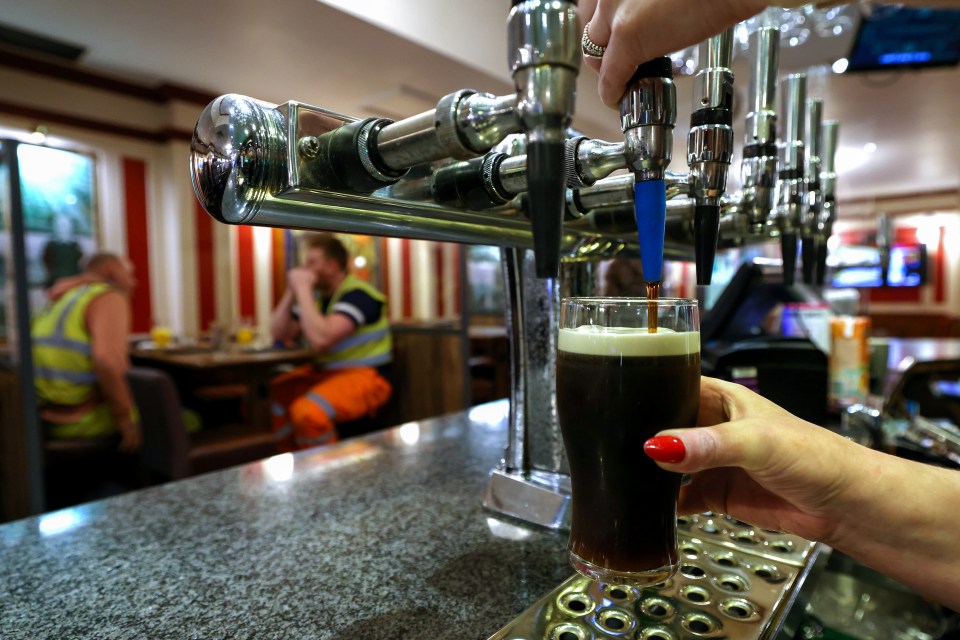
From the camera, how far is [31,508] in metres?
2.18

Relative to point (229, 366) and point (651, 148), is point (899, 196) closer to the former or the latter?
point (229, 366)

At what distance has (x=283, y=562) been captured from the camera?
0.71m

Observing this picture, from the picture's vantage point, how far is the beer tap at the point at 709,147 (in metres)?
0.58

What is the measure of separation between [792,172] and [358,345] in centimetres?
285

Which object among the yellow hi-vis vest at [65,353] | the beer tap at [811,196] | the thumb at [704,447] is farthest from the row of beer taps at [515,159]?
the yellow hi-vis vest at [65,353]

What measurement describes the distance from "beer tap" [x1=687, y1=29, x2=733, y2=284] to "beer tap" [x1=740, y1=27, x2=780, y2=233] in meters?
0.19

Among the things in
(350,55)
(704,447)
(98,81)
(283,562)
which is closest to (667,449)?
(704,447)

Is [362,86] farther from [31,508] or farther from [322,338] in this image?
[31,508]

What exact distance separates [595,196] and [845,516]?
0.43m

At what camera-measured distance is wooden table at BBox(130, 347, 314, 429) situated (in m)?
3.61

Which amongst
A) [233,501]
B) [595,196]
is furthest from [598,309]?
[233,501]

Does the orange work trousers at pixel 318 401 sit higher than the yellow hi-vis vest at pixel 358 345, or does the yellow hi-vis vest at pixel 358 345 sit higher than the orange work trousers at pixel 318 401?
the yellow hi-vis vest at pixel 358 345

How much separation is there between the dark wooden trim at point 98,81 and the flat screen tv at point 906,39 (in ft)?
18.1

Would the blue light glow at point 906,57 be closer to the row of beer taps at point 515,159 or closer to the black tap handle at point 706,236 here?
the row of beer taps at point 515,159
